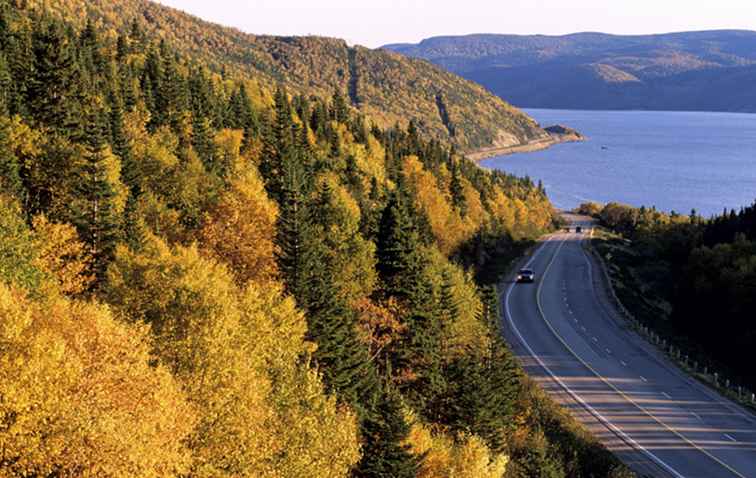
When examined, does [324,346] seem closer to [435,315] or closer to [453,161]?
[435,315]

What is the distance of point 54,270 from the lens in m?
36.2

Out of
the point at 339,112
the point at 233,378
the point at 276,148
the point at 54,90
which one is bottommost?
the point at 233,378

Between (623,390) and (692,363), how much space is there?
1397 centimetres

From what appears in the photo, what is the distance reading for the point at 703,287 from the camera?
8669 centimetres

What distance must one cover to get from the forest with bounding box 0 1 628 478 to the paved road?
145 inches

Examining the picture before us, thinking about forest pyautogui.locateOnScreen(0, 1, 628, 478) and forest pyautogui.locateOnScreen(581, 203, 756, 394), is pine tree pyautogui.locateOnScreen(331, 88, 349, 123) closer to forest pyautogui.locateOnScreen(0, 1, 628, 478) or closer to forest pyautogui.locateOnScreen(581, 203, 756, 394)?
forest pyautogui.locateOnScreen(581, 203, 756, 394)

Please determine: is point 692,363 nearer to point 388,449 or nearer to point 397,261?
point 397,261

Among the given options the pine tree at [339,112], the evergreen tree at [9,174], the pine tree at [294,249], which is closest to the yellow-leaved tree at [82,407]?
the pine tree at [294,249]

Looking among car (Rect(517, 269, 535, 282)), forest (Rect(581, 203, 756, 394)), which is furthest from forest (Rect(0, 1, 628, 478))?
forest (Rect(581, 203, 756, 394))

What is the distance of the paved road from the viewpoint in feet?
144

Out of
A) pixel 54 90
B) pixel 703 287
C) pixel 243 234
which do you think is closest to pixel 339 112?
pixel 703 287

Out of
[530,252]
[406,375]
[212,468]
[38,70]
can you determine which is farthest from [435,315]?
[530,252]

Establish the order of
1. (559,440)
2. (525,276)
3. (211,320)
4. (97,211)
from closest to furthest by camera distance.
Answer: (211,320)
(97,211)
(559,440)
(525,276)

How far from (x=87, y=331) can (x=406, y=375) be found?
89.0ft
